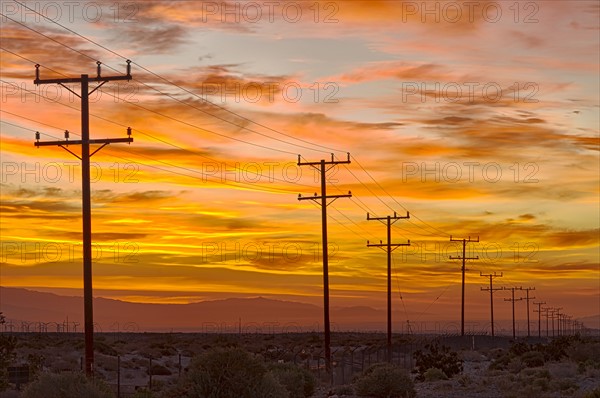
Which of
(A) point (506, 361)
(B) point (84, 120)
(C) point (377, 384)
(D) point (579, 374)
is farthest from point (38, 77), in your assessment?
(A) point (506, 361)

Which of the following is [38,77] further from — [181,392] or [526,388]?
[526,388]

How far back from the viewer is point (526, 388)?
1756 inches

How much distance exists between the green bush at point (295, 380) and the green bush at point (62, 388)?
47.1 ft

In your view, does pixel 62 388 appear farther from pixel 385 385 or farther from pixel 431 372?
pixel 431 372

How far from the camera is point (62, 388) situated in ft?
96.2

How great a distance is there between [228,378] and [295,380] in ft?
54.7

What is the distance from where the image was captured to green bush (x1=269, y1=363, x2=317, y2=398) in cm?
4466

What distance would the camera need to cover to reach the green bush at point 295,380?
44656 millimetres

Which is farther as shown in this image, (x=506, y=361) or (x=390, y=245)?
(x=390, y=245)

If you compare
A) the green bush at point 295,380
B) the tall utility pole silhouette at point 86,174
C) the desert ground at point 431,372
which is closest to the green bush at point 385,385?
the desert ground at point 431,372

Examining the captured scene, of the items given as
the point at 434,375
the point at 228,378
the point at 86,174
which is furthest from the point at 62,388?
the point at 434,375

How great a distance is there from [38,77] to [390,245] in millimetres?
56020

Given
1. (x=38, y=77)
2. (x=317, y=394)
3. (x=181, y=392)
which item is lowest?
(x=317, y=394)

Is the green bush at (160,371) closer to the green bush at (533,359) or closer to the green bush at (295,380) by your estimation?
the green bush at (533,359)
